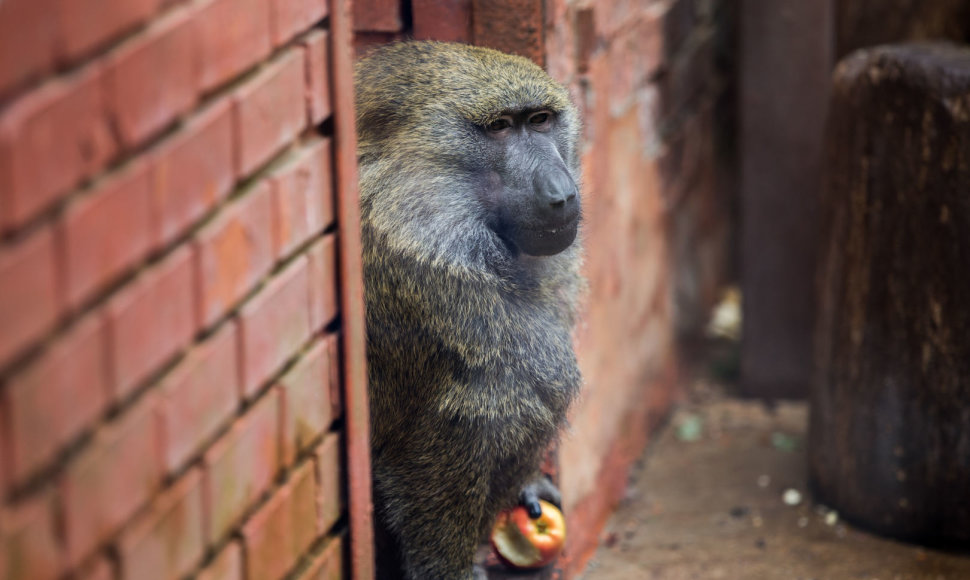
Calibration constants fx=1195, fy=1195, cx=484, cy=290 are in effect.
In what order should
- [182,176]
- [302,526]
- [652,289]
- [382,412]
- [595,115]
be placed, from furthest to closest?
[652,289], [595,115], [382,412], [302,526], [182,176]

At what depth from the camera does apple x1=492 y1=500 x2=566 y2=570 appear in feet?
9.57

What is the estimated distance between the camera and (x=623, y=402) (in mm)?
4273

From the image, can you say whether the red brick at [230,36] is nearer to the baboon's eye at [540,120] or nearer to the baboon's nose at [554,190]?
the baboon's nose at [554,190]

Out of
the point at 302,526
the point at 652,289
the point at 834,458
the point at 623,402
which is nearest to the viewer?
the point at 302,526

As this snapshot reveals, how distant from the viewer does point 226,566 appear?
156cm

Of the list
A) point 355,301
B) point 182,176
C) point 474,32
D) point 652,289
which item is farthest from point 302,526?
point 652,289

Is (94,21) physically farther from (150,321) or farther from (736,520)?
(736,520)

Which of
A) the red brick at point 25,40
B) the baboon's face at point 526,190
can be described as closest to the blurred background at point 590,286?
the red brick at point 25,40

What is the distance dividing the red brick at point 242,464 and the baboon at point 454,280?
32.3 inches

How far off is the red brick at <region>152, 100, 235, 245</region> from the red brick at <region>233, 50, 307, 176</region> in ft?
0.13

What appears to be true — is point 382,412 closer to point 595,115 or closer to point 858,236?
point 595,115

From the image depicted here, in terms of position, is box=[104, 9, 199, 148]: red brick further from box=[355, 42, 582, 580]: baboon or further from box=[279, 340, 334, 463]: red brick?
box=[355, 42, 582, 580]: baboon

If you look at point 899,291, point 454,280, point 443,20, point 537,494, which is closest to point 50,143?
point 454,280

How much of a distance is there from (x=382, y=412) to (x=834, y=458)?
2.03 metres
